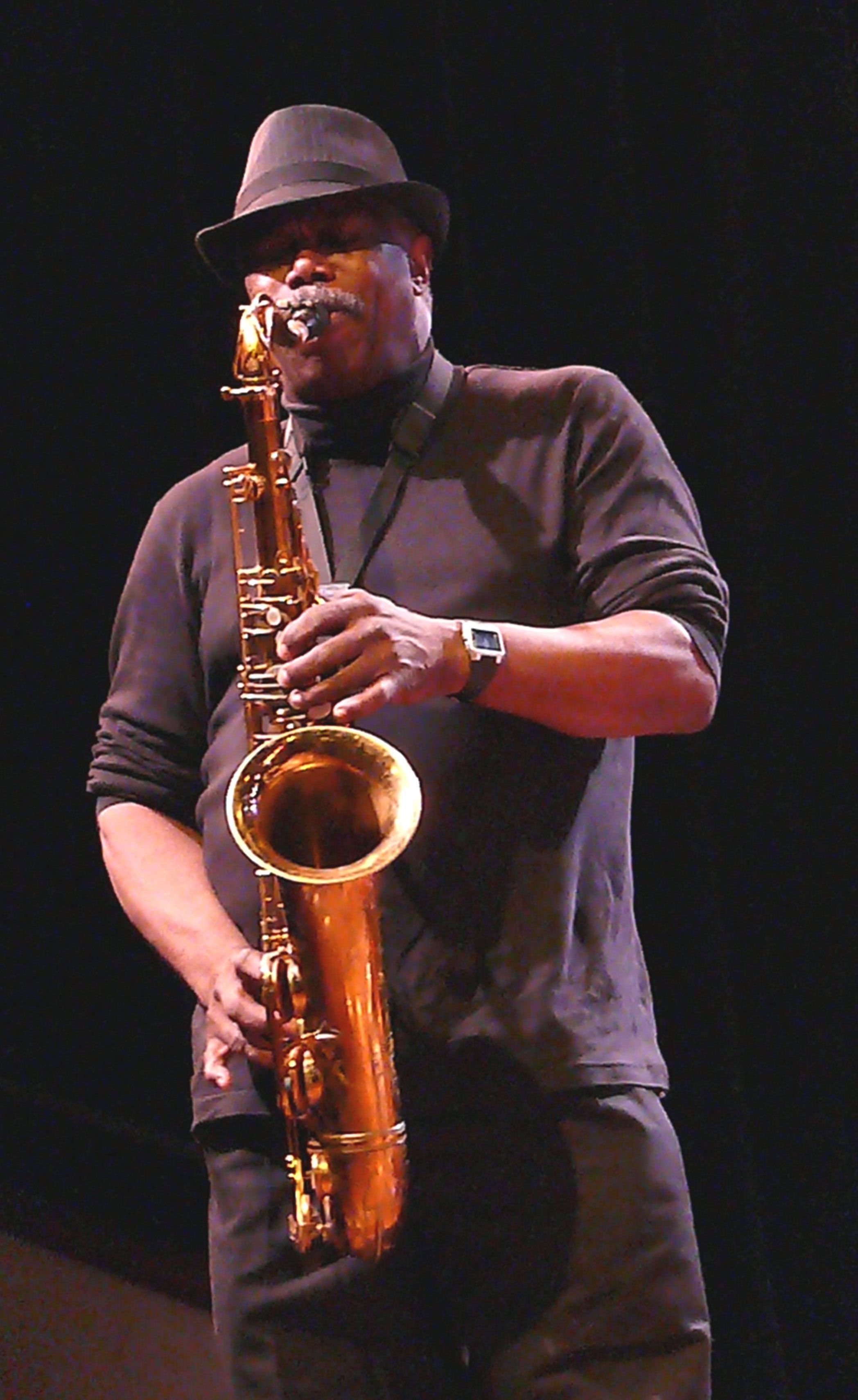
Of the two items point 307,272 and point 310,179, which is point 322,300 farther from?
point 310,179

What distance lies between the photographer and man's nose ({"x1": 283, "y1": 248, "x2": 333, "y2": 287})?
1861mm

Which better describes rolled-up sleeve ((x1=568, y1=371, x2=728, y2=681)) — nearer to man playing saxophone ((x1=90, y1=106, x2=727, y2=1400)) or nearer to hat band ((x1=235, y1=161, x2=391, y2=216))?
man playing saxophone ((x1=90, y1=106, x2=727, y2=1400))

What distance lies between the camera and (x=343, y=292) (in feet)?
6.06

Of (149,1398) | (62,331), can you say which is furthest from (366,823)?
(62,331)

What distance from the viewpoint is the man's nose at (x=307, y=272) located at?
1861 millimetres

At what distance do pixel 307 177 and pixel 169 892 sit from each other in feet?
2.63

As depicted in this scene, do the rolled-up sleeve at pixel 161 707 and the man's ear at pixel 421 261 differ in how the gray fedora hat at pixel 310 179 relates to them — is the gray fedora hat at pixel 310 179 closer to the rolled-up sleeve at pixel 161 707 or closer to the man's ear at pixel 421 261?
the man's ear at pixel 421 261

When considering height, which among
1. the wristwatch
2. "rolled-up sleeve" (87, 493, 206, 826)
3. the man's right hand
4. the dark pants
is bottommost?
the dark pants

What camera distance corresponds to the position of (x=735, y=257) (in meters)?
2.55

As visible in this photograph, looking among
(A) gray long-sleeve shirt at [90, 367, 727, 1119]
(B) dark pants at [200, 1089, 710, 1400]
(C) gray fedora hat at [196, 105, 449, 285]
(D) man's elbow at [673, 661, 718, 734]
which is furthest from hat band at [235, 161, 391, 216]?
(B) dark pants at [200, 1089, 710, 1400]

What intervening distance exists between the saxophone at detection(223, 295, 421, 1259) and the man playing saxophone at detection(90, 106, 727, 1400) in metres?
0.03

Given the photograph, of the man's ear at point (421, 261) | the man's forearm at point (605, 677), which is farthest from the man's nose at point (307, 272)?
the man's forearm at point (605, 677)

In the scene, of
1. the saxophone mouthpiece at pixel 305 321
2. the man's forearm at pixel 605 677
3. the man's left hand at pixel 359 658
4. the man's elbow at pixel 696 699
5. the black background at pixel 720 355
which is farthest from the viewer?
the black background at pixel 720 355

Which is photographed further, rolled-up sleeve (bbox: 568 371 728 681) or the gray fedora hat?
the gray fedora hat
